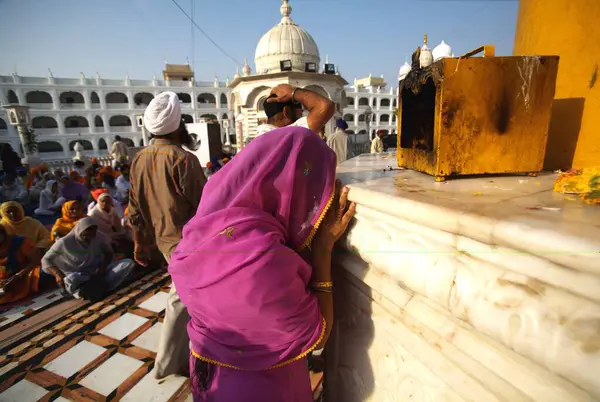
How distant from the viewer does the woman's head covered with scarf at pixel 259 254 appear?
785mm

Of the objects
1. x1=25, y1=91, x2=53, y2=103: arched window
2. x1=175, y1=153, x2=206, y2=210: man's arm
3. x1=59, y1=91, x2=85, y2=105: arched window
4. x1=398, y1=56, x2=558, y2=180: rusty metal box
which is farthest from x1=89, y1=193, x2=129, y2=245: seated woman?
x1=25, y1=91, x2=53, y2=103: arched window

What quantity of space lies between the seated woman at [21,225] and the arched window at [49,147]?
32.4 meters

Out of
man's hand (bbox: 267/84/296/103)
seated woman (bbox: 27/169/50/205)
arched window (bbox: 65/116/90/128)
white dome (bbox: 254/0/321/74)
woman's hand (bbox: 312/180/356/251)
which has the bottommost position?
seated woman (bbox: 27/169/50/205)

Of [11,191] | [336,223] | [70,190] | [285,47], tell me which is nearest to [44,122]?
[285,47]

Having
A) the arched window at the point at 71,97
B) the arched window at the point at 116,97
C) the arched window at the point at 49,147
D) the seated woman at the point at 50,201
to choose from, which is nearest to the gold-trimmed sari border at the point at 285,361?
the seated woman at the point at 50,201

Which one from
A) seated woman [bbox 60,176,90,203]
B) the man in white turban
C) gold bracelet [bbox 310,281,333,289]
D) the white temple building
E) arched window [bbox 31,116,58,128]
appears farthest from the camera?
arched window [bbox 31,116,58,128]

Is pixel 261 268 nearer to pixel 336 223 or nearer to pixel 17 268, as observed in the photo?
pixel 336 223

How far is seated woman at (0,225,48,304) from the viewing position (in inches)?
135

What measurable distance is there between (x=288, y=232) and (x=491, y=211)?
1.78ft

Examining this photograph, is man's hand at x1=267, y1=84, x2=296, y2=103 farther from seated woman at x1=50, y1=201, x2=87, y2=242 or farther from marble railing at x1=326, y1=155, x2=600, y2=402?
seated woman at x1=50, y1=201, x2=87, y2=242

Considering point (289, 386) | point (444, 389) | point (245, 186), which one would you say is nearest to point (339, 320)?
point (289, 386)

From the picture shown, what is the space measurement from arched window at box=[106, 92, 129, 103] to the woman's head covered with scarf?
37.0 m

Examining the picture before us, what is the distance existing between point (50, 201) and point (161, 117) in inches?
283

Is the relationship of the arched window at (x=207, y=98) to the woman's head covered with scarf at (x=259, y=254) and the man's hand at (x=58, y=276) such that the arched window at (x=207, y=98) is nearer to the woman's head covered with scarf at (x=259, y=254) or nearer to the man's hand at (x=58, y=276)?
the man's hand at (x=58, y=276)
